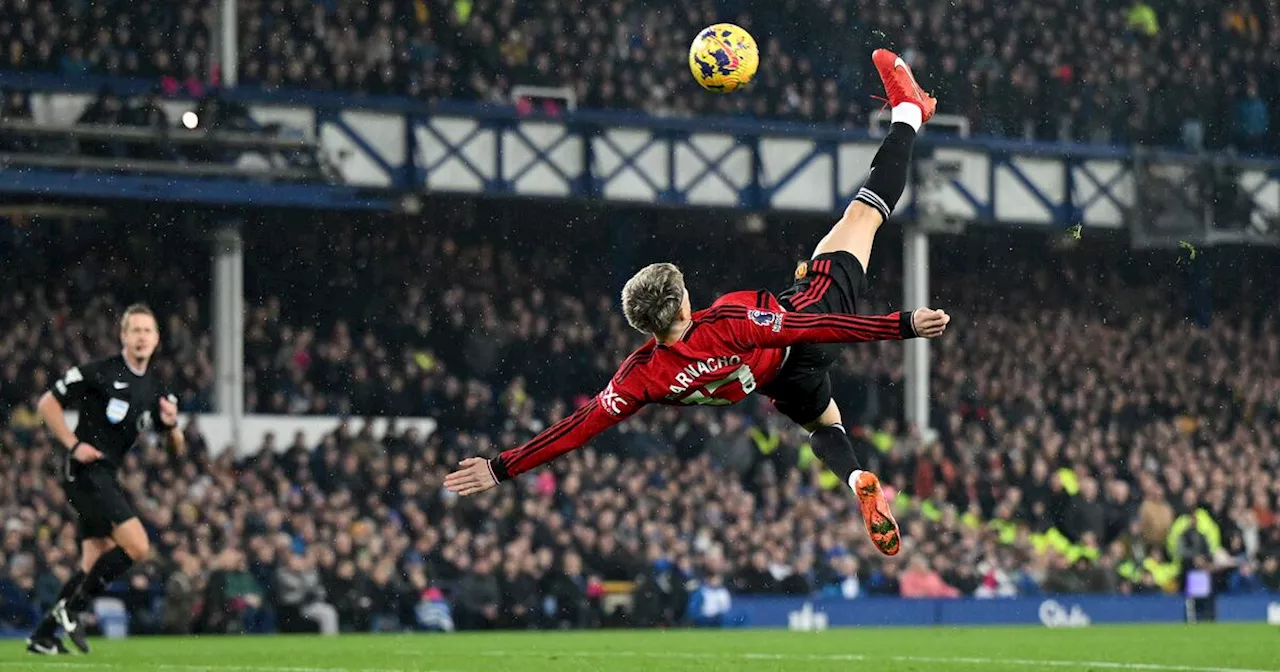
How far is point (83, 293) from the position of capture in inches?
914

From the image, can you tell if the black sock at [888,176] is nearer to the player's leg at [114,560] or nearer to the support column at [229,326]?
the player's leg at [114,560]

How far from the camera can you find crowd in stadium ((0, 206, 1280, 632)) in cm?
1902

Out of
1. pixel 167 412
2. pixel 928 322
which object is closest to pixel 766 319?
pixel 928 322

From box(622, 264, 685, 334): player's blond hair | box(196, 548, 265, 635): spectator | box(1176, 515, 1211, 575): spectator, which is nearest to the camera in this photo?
box(622, 264, 685, 334): player's blond hair

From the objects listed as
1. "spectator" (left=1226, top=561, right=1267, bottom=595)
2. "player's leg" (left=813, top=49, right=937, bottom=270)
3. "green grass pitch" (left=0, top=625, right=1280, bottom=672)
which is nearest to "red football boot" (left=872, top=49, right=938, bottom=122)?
"player's leg" (left=813, top=49, right=937, bottom=270)

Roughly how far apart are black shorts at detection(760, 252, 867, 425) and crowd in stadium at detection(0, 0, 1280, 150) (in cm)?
1336

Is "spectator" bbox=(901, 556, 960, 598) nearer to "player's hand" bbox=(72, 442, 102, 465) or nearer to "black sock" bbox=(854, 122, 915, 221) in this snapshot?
"black sock" bbox=(854, 122, 915, 221)

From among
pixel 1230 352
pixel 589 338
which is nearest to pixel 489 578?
pixel 589 338

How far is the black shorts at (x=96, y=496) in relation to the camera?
487 inches

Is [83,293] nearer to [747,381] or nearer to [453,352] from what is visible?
[453,352]

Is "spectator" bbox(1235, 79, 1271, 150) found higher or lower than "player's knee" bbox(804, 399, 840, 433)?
higher

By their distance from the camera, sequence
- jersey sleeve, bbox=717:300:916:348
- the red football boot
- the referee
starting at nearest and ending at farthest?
jersey sleeve, bbox=717:300:916:348, the red football boot, the referee

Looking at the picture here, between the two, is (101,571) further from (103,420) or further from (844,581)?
(844,581)

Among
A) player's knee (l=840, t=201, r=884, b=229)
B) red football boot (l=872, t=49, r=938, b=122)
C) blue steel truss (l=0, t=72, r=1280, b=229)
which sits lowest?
player's knee (l=840, t=201, r=884, b=229)
